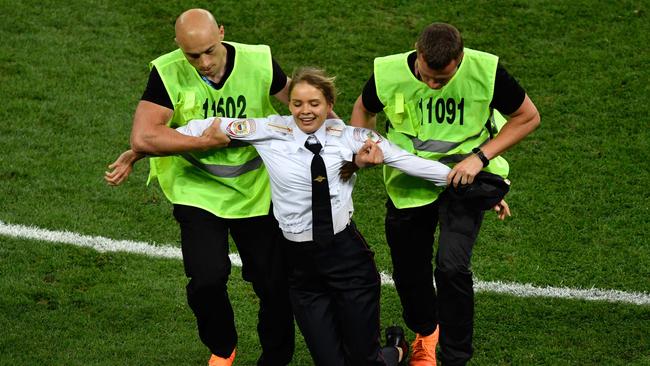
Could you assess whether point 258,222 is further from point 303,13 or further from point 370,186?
point 303,13

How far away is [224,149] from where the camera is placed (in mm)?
7117

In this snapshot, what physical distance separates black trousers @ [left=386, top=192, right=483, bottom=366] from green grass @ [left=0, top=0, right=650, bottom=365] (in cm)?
65

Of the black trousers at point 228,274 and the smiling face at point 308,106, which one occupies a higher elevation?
the smiling face at point 308,106

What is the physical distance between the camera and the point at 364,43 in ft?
39.4

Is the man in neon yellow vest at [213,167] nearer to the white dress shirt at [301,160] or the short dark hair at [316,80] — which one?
the white dress shirt at [301,160]

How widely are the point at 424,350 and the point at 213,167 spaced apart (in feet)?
5.57

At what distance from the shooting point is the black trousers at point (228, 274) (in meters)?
7.00

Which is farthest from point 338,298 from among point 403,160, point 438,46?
point 438,46

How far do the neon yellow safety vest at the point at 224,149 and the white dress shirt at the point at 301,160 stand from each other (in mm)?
182

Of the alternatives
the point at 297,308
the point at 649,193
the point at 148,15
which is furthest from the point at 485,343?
the point at 148,15

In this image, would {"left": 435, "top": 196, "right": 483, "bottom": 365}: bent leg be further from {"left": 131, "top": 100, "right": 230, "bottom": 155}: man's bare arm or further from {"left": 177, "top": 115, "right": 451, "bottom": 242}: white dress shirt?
{"left": 131, "top": 100, "right": 230, "bottom": 155}: man's bare arm

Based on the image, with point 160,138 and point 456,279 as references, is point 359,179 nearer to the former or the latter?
point 456,279

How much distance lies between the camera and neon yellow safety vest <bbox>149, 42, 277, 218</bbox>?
705cm

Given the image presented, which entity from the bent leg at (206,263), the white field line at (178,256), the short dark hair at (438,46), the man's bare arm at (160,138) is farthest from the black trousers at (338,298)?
the white field line at (178,256)
